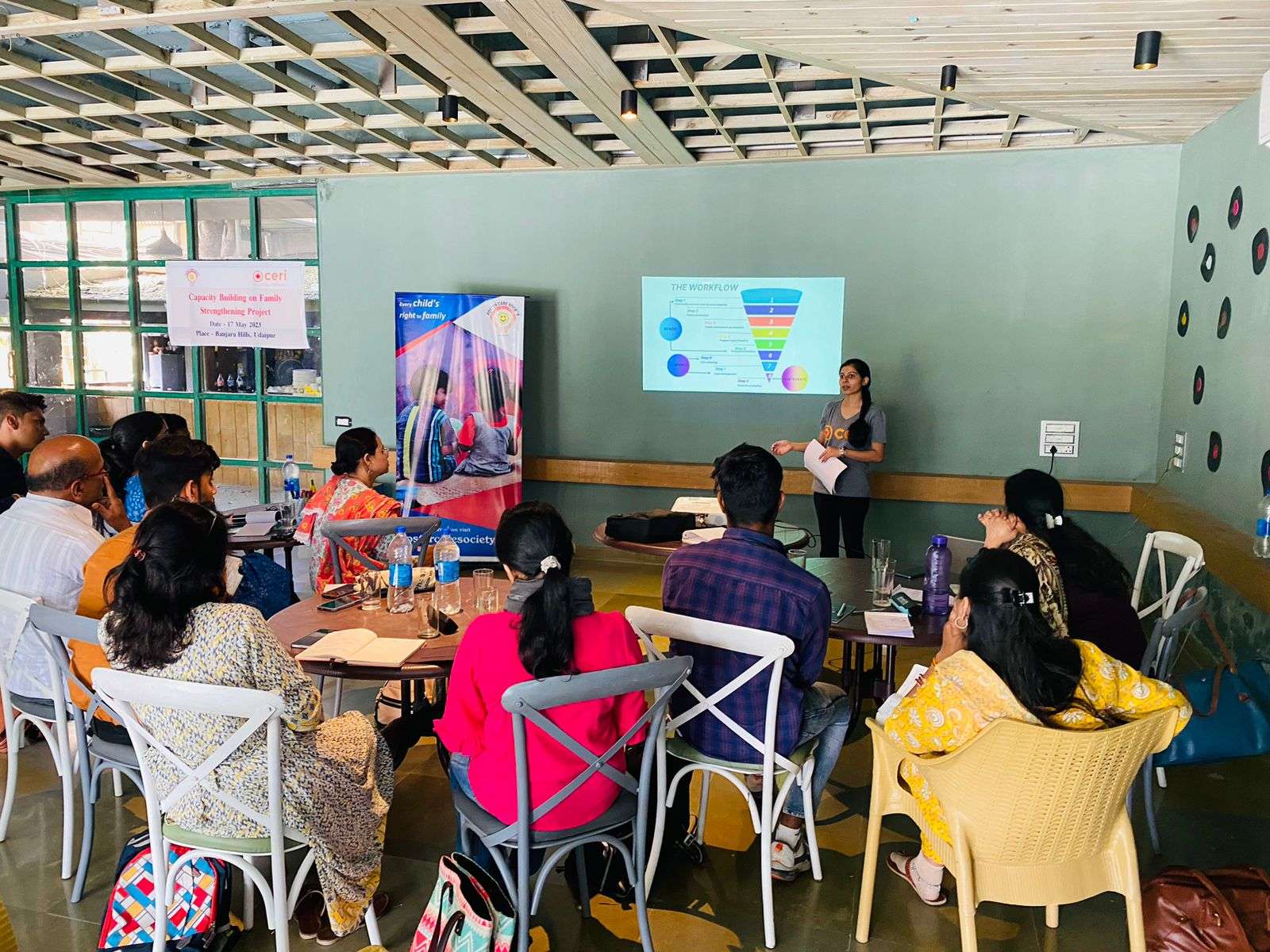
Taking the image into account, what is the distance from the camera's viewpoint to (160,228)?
7762 millimetres

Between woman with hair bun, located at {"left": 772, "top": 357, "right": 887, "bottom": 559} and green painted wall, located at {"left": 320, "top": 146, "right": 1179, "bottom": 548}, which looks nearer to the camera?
woman with hair bun, located at {"left": 772, "top": 357, "right": 887, "bottom": 559}

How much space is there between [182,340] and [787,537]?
18.3ft

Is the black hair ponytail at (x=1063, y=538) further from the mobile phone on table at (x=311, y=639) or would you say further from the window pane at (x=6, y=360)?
the window pane at (x=6, y=360)

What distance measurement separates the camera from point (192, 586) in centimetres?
221

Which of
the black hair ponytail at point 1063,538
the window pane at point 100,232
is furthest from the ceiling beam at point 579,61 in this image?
the window pane at point 100,232

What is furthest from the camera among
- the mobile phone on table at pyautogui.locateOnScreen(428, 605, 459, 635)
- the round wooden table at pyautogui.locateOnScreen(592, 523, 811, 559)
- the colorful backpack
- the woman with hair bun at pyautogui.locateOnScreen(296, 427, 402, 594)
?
the round wooden table at pyautogui.locateOnScreen(592, 523, 811, 559)

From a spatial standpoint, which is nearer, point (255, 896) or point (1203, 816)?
point (255, 896)

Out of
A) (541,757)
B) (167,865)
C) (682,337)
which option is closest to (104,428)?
(682,337)

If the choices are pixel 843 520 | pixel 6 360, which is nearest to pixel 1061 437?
pixel 843 520

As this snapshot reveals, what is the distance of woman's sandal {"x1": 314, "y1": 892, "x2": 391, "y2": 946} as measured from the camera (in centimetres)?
256

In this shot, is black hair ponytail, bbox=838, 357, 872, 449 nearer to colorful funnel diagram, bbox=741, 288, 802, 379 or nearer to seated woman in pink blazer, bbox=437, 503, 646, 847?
colorful funnel diagram, bbox=741, 288, 802, 379

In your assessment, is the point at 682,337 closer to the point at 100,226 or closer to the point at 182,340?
the point at 182,340

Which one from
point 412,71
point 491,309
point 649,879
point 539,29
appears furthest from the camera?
point 491,309

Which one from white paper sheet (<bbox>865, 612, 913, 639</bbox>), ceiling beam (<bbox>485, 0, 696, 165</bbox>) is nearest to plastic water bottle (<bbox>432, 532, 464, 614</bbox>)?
white paper sheet (<bbox>865, 612, 913, 639</bbox>)
